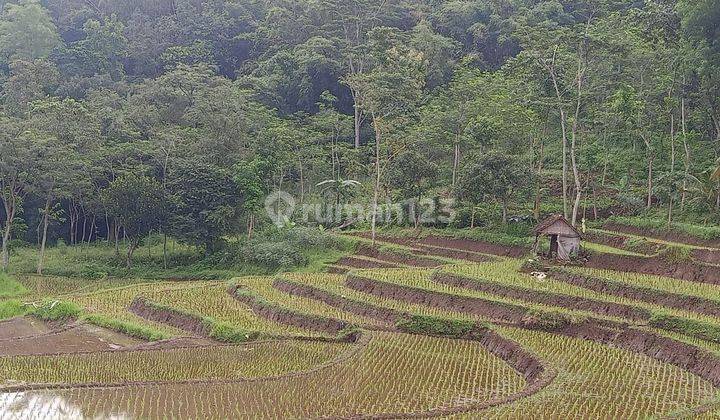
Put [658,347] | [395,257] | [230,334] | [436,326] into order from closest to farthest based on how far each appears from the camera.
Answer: [658,347]
[436,326]
[230,334]
[395,257]

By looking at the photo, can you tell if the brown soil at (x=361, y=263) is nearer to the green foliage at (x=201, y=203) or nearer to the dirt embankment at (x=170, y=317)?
the green foliage at (x=201, y=203)

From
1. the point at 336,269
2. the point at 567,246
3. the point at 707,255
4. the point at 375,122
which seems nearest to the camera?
the point at 707,255

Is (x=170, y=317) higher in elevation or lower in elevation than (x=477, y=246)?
lower

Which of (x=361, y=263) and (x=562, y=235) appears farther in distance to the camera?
(x=361, y=263)

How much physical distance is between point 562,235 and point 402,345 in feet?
29.3

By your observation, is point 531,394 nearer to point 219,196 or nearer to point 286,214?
point 219,196

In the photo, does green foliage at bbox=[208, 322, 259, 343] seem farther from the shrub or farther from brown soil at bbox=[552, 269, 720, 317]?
the shrub

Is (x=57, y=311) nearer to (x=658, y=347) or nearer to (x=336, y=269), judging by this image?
(x=336, y=269)

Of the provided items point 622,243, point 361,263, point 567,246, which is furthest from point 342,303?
point 622,243

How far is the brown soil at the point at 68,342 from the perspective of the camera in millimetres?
18131

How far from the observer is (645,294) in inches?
758

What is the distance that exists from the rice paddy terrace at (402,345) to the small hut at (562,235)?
92 centimetres

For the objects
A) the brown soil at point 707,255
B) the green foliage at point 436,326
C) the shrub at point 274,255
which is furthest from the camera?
the shrub at point 274,255

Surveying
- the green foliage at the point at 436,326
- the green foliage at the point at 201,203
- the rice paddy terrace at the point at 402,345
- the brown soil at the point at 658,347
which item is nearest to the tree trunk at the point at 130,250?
the green foliage at the point at 201,203
